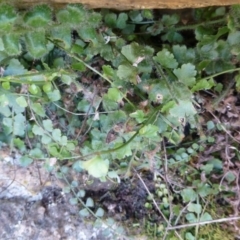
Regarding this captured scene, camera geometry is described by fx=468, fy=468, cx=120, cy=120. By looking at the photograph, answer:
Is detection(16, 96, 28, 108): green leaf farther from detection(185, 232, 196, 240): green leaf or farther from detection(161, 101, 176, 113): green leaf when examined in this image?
detection(185, 232, 196, 240): green leaf

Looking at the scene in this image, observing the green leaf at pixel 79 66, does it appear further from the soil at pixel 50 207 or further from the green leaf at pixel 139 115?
the soil at pixel 50 207

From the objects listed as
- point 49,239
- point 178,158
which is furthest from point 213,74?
point 49,239

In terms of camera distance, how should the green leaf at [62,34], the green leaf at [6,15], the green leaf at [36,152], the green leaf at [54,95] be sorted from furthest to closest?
the green leaf at [36,152], the green leaf at [54,95], the green leaf at [62,34], the green leaf at [6,15]

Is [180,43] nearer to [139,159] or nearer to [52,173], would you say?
[139,159]

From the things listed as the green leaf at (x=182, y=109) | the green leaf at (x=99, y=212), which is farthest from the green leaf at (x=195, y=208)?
the green leaf at (x=182, y=109)

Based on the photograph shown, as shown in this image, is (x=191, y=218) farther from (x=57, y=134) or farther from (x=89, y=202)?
(x=57, y=134)

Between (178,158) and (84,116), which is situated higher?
(84,116)

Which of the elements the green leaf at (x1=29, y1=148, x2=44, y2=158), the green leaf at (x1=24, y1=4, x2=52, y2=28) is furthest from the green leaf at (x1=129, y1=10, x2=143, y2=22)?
the green leaf at (x1=29, y1=148, x2=44, y2=158)
